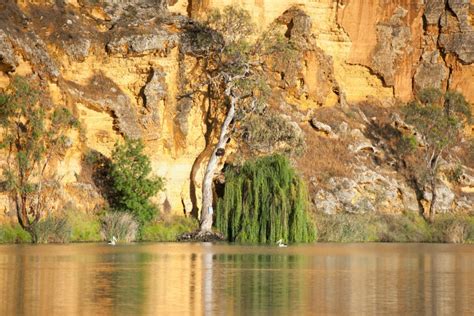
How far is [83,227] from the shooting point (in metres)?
50.7

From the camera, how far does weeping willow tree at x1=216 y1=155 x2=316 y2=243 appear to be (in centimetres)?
5200

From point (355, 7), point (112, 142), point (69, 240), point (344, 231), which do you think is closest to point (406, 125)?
point (355, 7)

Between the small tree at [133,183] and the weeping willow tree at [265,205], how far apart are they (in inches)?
133

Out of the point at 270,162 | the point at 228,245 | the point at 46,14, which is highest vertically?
the point at 46,14

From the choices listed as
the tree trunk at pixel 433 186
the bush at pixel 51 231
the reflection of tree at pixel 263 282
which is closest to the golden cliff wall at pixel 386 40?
the tree trunk at pixel 433 186

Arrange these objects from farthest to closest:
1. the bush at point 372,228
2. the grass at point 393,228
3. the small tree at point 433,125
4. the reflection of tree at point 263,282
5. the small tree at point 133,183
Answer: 1. the small tree at point 433,125
2. the grass at point 393,228
3. the bush at point 372,228
4. the small tree at point 133,183
5. the reflection of tree at point 263,282

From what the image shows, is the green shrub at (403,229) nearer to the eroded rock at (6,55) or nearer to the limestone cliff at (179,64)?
the limestone cliff at (179,64)

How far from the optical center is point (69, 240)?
4866cm

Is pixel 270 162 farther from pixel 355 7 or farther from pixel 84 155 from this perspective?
pixel 355 7

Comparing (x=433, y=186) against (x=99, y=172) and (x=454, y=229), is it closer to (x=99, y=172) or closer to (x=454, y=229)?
(x=454, y=229)

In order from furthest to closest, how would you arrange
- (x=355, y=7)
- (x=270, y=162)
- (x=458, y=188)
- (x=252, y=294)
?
1. (x=355, y=7)
2. (x=458, y=188)
3. (x=270, y=162)
4. (x=252, y=294)

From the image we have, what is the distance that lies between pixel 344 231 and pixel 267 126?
6235 mm

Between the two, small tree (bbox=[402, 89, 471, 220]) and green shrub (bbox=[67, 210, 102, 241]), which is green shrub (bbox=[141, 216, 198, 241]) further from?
small tree (bbox=[402, 89, 471, 220])

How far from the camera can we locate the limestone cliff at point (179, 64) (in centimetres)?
5419
